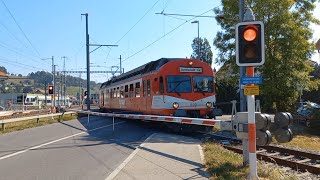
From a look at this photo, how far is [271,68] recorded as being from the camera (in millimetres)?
23484

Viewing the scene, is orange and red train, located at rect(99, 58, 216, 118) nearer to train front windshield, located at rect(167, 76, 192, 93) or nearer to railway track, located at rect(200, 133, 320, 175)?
train front windshield, located at rect(167, 76, 192, 93)

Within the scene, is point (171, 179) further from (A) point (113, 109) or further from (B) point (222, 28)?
(A) point (113, 109)

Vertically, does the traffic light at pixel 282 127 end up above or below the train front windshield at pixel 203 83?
below

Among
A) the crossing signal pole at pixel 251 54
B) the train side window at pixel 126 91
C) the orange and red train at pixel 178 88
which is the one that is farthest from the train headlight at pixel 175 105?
the crossing signal pole at pixel 251 54

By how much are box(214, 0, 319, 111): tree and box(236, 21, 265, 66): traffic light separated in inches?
617

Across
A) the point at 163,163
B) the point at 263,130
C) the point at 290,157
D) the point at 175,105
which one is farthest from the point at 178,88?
the point at 263,130

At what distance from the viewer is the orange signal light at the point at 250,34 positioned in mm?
7602

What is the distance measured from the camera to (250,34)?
7.62 meters

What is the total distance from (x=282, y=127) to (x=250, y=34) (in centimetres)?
221

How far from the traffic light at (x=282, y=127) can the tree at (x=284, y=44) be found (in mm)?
15147

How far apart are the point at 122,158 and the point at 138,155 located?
0.43 meters

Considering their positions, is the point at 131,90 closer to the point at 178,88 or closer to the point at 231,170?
the point at 178,88

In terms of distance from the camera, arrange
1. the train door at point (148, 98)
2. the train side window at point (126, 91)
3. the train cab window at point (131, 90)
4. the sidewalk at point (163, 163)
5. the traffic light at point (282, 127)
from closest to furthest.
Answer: the sidewalk at point (163, 163) < the traffic light at point (282, 127) < the train door at point (148, 98) < the train cab window at point (131, 90) < the train side window at point (126, 91)

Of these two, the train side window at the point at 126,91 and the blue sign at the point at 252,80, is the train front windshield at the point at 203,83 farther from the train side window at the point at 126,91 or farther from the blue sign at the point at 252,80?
the blue sign at the point at 252,80
